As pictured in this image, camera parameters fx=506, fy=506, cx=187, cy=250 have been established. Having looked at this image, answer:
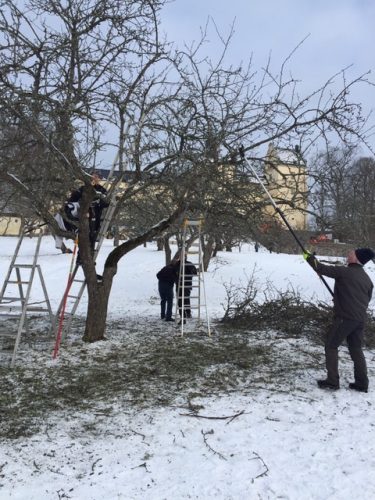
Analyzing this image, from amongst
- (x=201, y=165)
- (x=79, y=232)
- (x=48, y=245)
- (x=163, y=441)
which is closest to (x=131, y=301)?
(x=79, y=232)

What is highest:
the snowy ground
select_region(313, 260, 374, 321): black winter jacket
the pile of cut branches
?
select_region(313, 260, 374, 321): black winter jacket

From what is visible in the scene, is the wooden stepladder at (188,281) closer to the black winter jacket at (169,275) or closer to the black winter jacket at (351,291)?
the black winter jacket at (169,275)

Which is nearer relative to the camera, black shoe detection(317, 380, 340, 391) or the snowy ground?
the snowy ground

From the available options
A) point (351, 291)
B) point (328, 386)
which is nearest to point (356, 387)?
point (328, 386)

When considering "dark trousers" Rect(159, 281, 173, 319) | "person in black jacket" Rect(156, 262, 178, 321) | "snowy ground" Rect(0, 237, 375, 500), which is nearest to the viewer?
"snowy ground" Rect(0, 237, 375, 500)

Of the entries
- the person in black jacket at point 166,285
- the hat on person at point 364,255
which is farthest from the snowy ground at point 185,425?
the person in black jacket at point 166,285

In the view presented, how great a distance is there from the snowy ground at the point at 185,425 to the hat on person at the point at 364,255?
1.67 m

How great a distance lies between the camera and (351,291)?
249 inches

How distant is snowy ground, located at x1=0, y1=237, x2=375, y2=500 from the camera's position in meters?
4.09

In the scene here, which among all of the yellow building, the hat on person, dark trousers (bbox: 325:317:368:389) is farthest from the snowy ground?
the yellow building

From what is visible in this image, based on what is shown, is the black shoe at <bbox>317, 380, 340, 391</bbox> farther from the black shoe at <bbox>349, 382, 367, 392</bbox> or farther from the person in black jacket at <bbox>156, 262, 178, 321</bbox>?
the person in black jacket at <bbox>156, 262, 178, 321</bbox>

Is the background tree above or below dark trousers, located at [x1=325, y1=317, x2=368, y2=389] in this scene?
above

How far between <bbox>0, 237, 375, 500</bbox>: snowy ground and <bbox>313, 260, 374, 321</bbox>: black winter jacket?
1.02 m

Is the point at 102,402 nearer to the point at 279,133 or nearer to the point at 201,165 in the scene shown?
the point at 201,165
